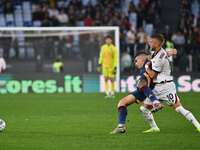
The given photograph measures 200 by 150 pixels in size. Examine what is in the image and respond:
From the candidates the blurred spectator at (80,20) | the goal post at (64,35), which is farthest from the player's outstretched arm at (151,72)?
the blurred spectator at (80,20)

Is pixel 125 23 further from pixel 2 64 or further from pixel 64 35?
pixel 2 64

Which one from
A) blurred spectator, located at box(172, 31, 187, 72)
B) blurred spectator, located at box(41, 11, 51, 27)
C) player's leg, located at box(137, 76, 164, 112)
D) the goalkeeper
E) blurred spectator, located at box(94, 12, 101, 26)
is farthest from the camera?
blurred spectator, located at box(94, 12, 101, 26)

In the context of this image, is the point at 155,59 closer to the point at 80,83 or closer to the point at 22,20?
the point at 80,83

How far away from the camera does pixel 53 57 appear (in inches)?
872

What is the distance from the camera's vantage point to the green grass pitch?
7.75 meters

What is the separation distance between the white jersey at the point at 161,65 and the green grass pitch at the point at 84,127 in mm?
994

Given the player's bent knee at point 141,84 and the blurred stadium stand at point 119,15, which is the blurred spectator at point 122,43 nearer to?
the blurred stadium stand at point 119,15

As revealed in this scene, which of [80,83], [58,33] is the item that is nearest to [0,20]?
[58,33]

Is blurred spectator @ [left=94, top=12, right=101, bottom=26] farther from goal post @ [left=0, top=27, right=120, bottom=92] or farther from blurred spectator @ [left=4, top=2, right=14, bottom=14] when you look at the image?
blurred spectator @ [left=4, top=2, right=14, bottom=14]

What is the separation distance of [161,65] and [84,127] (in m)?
2.49

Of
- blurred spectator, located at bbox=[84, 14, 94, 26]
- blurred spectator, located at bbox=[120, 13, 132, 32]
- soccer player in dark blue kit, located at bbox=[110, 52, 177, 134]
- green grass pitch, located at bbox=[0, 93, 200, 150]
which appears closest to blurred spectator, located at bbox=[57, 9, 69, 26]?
blurred spectator, located at bbox=[84, 14, 94, 26]

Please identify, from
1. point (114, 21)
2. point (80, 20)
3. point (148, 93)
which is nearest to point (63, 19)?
point (80, 20)

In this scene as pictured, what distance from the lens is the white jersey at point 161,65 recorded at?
8703 mm

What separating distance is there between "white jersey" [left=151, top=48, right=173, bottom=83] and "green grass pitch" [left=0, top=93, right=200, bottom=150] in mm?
994
